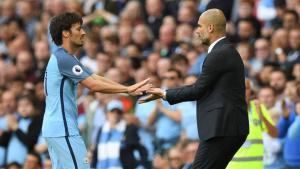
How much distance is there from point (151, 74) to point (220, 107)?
6.31m

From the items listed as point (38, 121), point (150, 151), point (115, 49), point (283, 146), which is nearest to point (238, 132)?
point (283, 146)

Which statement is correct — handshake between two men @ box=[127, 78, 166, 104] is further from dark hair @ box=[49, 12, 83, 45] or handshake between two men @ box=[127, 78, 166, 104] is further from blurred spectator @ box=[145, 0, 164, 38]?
blurred spectator @ box=[145, 0, 164, 38]

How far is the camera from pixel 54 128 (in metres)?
10.2

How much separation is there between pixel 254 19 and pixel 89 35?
325cm

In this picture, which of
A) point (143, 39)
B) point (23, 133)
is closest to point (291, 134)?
point (23, 133)

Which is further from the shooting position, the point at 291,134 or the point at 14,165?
the point at 14,165

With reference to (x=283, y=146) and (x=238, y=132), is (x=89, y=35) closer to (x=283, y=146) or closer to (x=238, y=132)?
(x=283, y=146)

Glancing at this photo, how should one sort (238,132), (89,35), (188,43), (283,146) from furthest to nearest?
(89,35) → (188,43) → (283,146) → (238,132)

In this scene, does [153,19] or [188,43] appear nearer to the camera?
[188,43]

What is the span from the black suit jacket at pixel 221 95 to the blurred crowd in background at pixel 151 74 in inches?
144

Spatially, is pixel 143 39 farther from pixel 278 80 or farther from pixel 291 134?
pixel 291 134

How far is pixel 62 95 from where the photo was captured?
10164 millimetres

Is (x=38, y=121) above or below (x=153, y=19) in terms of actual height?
below

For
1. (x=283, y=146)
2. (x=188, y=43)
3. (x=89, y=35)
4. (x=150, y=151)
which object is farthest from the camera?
(x=89, y=35)
